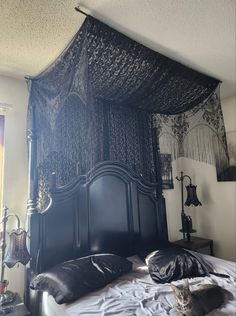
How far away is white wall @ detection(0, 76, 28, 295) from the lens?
2.27 meters

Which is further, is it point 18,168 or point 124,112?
point 124,112

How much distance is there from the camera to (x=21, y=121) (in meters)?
2.43

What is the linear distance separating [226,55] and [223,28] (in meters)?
0.47

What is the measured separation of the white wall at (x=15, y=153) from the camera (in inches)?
89.4

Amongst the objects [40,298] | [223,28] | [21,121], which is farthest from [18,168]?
[223,28]

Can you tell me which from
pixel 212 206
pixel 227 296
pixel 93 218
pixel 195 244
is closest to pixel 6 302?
pixel 93 218

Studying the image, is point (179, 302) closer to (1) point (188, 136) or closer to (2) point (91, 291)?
(2) point (91, 291)

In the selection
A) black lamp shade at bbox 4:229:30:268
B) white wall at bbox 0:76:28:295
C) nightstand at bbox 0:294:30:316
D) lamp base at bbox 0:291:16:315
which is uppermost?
white wall at bbox 0:76:28:295

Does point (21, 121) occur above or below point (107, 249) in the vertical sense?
above

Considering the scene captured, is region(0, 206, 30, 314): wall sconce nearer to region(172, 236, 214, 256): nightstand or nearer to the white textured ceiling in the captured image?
the white textured ceiling

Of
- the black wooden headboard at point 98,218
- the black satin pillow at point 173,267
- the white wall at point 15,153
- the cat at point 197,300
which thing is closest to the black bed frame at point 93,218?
the black wooden headboard at point 98,218

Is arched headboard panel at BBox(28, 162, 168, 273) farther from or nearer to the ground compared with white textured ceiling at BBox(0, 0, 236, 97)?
nearer to the ground

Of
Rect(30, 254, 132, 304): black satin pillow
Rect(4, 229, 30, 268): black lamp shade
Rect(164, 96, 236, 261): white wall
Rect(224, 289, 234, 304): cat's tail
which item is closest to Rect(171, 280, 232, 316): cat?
Rect(224, 289, 234, 304): cat's tail

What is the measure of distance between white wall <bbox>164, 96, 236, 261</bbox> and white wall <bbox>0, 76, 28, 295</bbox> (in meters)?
1.94
